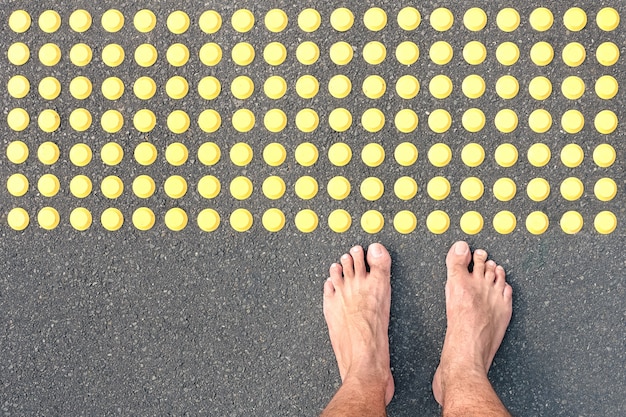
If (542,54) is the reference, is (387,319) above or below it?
below

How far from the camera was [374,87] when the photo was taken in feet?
5.71

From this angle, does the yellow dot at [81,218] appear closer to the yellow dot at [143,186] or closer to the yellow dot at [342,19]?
the yellow dot at [143,186]

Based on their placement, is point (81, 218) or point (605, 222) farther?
point (81, 218)

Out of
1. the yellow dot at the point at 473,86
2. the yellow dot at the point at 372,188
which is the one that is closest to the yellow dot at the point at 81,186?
the yellow dot at the point at 372,188

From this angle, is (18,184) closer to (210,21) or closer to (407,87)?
(210,21)

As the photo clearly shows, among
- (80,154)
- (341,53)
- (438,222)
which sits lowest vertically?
(438,222)

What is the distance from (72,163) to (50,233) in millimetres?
223

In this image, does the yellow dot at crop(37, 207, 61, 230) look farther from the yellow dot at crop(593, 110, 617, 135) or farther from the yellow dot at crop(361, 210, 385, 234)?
the yellow dot at crop(593, 110, 617, 135)

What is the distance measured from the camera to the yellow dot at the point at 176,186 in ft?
5.81

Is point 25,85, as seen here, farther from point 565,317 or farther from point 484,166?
point 565,317

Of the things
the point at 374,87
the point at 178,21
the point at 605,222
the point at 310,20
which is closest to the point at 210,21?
the point at 178,21

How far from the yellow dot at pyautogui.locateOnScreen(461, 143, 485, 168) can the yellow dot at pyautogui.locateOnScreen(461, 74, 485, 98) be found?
5.8 inches

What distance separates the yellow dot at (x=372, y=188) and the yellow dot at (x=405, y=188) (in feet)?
0.13

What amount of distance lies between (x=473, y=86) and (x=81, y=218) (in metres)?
1.22
